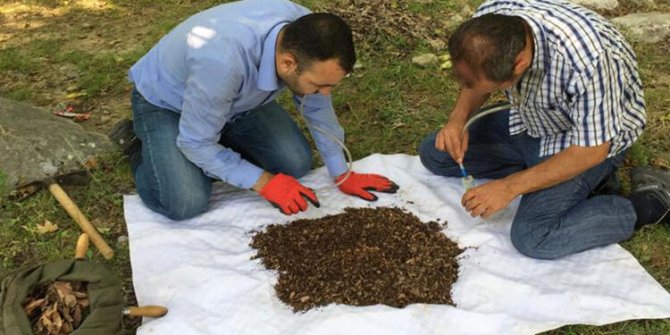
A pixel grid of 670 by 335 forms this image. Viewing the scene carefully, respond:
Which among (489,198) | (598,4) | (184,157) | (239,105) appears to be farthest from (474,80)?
(598,4)

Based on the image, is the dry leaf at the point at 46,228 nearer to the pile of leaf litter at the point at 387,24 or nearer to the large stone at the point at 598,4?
the pile of leaf litter at the point at 387,24

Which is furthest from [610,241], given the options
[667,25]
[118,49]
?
[118,49]

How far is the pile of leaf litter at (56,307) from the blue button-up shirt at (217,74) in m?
0.98

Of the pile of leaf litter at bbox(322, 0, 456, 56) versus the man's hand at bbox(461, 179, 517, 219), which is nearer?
the man's hand at bbox(461, 179, 517, 219)

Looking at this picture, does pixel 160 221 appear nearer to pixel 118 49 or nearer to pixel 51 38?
pixel 118 49

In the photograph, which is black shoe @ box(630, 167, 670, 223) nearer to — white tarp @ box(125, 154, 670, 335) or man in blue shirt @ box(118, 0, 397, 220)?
white tarp @ box(125, 154, 670, 335)

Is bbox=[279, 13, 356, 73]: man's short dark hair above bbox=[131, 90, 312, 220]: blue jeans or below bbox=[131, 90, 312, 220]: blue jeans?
above

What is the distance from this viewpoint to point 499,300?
2.71 m

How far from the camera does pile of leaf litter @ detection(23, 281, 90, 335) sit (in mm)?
2158

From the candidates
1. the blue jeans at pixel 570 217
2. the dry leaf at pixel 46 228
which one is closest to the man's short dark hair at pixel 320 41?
the blue jeans at pixel 570 217

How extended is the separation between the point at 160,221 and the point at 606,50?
2.37 metres

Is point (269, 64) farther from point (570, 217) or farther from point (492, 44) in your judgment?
point (570, 217)

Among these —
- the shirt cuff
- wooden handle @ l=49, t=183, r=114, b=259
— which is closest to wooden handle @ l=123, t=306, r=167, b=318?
wooden handle @ l=49, t=183, r=114, b=259

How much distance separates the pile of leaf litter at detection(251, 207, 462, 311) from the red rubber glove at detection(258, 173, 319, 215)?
104mm
